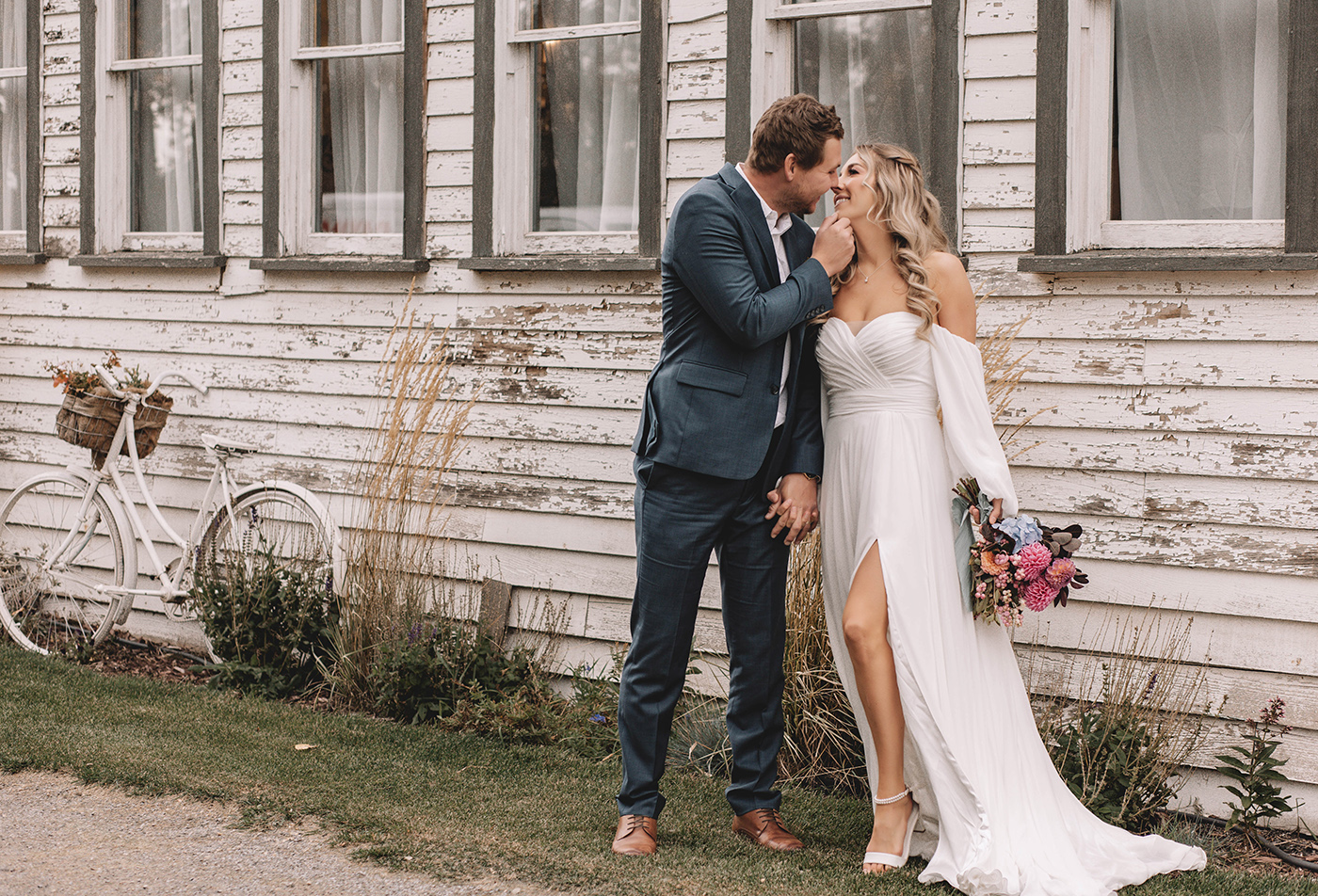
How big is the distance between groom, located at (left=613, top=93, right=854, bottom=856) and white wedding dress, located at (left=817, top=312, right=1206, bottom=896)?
0.17 m

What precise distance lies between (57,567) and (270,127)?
245 centimetres

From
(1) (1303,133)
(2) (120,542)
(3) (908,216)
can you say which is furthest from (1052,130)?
(2) (120,542)

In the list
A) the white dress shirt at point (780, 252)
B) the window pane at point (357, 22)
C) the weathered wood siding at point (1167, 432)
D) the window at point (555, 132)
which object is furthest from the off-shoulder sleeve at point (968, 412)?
the window pane at point (357, 22)

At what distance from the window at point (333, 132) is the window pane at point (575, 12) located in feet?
2.58

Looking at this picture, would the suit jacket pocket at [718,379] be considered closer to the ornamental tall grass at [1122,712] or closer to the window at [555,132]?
the ornamental tall grass at [1122,712]

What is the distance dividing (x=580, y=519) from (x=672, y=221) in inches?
89.4

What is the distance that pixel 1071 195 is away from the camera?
4.77 meters

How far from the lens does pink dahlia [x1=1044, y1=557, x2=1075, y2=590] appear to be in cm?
378

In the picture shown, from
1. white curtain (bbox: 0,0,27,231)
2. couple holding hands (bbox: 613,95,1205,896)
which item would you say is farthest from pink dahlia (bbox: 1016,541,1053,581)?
white curtain (bbox: 0,0,27,231)

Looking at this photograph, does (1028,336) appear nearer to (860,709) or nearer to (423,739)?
(860,709)

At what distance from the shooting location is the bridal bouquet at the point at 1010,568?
3740 mm

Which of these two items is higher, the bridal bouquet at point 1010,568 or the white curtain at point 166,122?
the white curtain at point 166,122

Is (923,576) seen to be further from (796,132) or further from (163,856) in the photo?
(163,856)

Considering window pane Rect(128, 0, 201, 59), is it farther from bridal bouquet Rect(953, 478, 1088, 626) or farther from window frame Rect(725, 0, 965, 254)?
bridal bouquet Rect(953, 478, 1088, 626)
